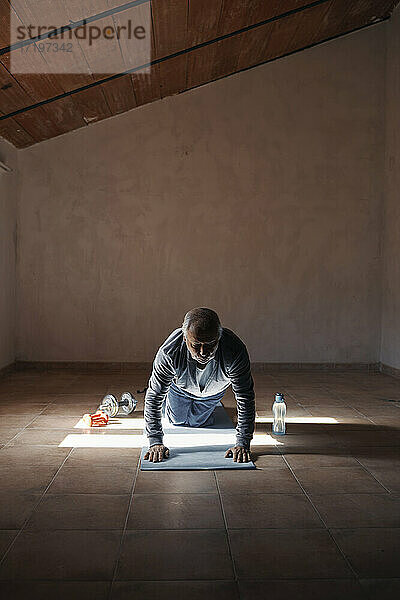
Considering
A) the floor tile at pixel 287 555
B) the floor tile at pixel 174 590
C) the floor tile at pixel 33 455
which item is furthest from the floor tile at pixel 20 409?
the floor tile at pixel 174 590

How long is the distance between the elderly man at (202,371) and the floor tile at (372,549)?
2.75 feet

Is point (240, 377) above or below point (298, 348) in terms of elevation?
above

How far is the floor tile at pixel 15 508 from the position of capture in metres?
2.19

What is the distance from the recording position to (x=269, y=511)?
2332 millimetres

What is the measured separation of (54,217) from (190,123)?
1.62m

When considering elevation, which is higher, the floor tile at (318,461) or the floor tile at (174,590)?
the floor tile at (174,590)

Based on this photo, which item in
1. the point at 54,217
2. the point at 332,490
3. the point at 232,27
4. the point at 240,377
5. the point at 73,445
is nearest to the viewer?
the point at 332,490

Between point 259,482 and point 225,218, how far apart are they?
13.0ft

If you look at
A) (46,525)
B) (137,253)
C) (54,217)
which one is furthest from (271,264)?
(46,525)

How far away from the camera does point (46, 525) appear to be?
2.17 metres

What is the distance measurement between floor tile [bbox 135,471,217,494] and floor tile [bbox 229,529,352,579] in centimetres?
49

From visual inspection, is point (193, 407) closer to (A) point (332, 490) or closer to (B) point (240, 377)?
(B) point (240, 377)

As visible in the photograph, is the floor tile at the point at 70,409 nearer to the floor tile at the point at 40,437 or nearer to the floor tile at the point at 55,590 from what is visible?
the floor tile at the point at 40,437

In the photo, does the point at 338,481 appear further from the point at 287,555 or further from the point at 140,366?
the point at 140,366
